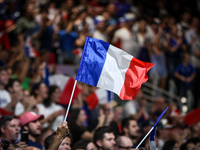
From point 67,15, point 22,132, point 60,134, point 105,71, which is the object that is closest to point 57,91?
point 22,132

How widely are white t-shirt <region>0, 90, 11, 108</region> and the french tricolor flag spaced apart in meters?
2.65

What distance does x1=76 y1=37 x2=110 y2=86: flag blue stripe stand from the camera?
4316 mm

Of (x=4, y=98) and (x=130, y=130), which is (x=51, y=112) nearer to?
(x=4, y=98)

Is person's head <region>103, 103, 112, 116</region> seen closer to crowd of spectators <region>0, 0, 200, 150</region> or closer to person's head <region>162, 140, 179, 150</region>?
crowd of spectators <region>0, 0, 200, 150</region>

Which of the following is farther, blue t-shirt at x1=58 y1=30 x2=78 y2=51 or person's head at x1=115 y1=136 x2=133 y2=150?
blue t-shirt at x1=58 y1=30 x2=78 y2=51

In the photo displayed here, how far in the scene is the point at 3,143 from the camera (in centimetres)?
392

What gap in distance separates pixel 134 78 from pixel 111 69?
12.4 inches

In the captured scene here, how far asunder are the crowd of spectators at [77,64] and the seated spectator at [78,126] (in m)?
0.02

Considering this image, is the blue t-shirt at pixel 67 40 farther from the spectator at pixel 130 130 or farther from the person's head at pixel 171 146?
the person's head at pixel 171 146

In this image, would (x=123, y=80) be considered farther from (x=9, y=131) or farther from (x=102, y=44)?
(x=9, y=131)

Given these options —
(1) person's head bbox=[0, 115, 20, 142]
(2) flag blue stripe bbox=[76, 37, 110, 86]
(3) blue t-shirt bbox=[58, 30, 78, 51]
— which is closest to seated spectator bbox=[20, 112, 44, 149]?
(1) person's head bbox=[0, 115, 20, 142]

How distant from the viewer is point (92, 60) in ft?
14.4

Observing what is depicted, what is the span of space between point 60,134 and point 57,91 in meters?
3.41

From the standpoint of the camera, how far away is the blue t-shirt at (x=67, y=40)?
10.4 meters
